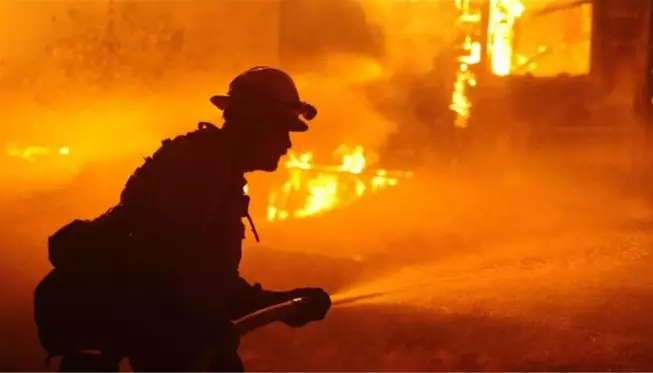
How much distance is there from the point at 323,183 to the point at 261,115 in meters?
8.76

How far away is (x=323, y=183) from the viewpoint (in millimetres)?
12391

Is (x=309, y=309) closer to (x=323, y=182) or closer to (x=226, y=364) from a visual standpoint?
(x=226, y=364)

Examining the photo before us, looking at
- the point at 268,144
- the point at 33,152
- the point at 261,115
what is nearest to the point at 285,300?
the point at 268,144

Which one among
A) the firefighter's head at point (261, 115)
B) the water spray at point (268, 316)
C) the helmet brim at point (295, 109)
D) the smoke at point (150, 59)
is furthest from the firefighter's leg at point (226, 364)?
the smoke at point (150, 59)

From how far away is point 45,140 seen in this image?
46.0 ft

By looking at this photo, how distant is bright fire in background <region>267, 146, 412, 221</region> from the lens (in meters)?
12.0

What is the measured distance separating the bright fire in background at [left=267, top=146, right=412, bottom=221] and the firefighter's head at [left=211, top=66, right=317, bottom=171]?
803 cm

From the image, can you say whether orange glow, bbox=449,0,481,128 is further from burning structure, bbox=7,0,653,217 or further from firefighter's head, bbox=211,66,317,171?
firefighter's head, bbox=211,66,317,171

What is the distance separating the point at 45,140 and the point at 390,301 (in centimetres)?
882

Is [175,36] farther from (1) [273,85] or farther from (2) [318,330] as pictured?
(1) [273,85]

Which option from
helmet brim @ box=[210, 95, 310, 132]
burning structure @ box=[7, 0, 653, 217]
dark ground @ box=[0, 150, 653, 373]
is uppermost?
burning structure @ box=[7, 0, 653, 217]

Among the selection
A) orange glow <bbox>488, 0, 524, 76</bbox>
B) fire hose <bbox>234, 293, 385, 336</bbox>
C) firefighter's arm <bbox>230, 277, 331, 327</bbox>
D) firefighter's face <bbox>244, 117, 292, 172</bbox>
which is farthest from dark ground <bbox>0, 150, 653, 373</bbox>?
firefighter's face <bbox>244, 117, 292, 172</bbox>

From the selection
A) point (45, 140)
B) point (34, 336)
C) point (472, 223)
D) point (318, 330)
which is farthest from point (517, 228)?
point (45, 140)

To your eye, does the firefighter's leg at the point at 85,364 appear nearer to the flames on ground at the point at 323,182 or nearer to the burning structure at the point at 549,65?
the burning structure at the point at 549,65
